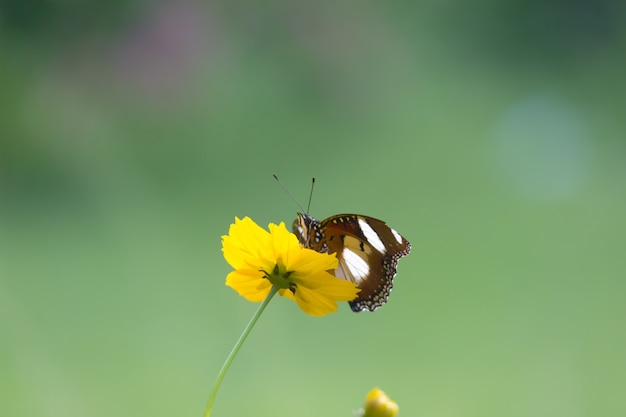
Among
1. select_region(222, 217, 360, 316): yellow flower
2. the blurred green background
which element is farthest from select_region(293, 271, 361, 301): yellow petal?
the blurred green background

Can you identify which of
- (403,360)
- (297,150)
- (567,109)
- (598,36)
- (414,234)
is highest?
(598,36)

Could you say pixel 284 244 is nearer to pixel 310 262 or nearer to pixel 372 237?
pixel 310 262

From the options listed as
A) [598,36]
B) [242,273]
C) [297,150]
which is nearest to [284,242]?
[242,273]

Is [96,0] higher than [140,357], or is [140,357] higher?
[96,0]

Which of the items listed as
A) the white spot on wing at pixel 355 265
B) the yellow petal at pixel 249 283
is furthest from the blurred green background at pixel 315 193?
the yellow petal at pixel 249 283

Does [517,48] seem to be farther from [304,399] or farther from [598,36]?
[304,399]

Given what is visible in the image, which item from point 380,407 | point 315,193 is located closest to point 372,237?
point 380,407

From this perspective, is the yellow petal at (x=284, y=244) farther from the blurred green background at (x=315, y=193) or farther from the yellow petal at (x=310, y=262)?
the blurred green background at (x=315, y=193)

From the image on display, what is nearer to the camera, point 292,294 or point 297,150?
point 292,294
